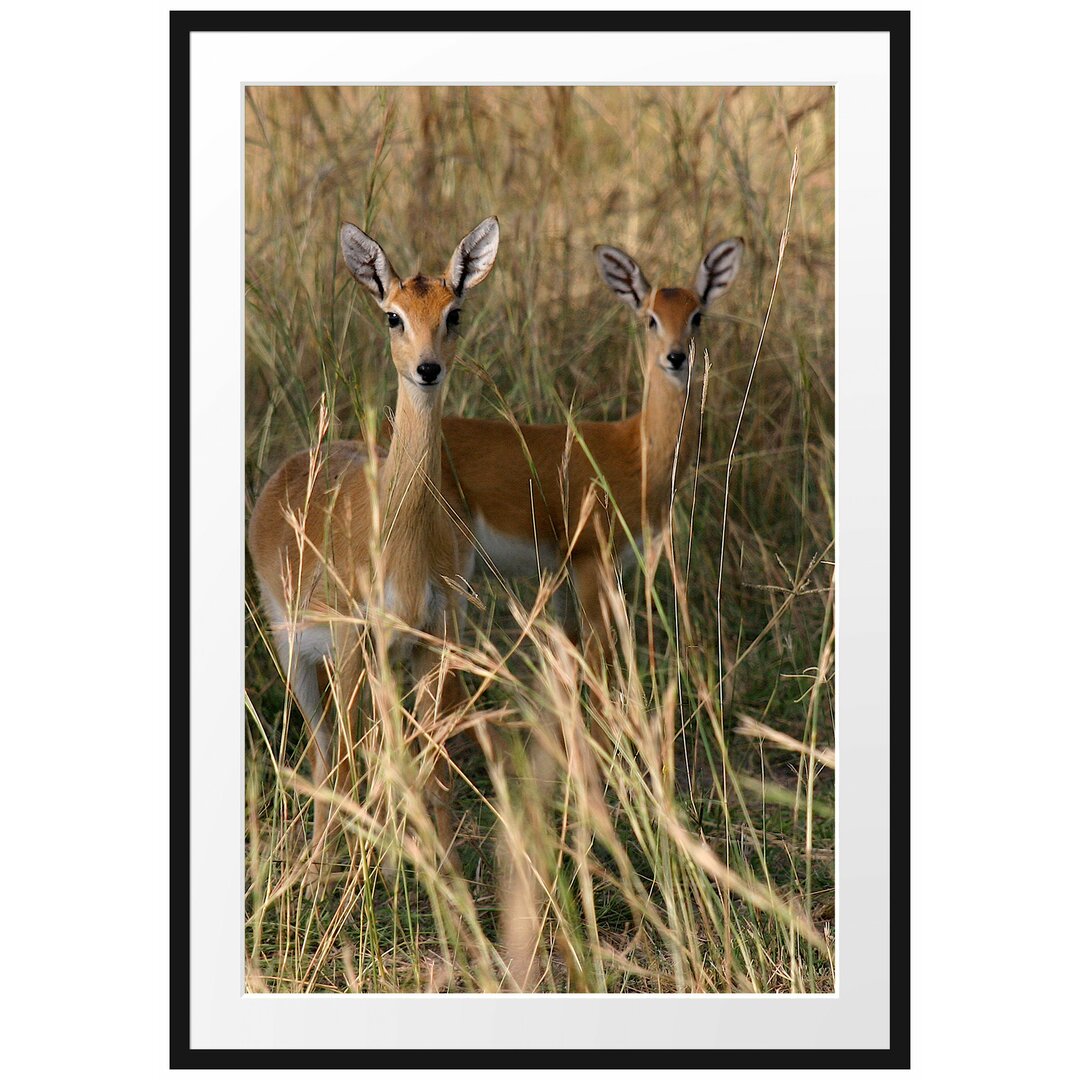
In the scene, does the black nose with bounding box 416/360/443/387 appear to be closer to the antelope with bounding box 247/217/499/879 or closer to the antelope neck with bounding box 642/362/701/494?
the antelope with bounding box 247/217/499/879

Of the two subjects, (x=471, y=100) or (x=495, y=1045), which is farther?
(x=471, y=100)

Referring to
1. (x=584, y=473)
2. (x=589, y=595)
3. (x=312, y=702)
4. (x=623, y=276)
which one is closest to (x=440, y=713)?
(x=312, y=702)

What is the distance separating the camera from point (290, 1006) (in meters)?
3.33

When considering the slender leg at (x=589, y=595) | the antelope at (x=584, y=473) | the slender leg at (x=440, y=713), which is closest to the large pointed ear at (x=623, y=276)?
the antelope at (x=584, y=473)

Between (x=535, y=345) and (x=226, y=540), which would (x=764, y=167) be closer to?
(x=535, y=345)

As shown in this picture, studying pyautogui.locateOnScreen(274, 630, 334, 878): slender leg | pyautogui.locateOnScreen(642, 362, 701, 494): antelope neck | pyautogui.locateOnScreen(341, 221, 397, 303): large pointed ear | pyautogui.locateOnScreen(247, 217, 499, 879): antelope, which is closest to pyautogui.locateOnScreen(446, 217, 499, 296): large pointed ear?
pyautogui.locateOnScreen(247, 217, 499, 879): antelope

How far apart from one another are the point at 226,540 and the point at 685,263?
124 inches

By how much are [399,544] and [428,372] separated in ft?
1.73

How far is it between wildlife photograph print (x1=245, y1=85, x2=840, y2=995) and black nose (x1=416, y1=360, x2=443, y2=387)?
0.07ft

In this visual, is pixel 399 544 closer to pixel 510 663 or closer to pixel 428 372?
pixel 428 372

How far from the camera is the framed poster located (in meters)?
3.33

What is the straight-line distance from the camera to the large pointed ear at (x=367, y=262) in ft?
13.4

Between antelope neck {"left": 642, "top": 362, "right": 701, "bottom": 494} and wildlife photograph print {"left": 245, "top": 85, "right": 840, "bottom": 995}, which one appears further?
antelope neck {"left": 642, "top": 362, "right": 701, "bottom": 494}
